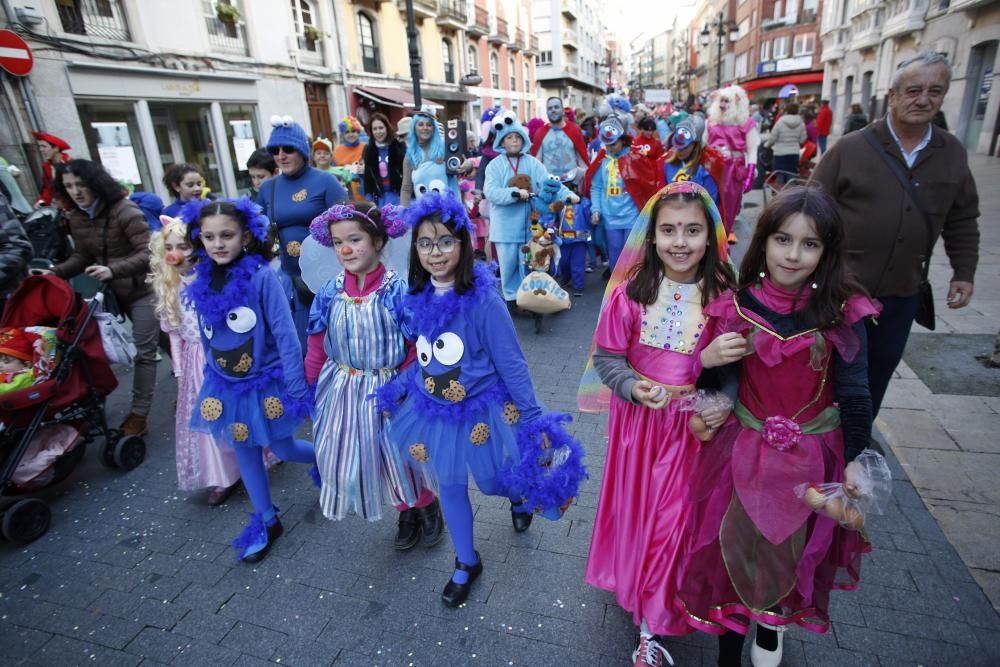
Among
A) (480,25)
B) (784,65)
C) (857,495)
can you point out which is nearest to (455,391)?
(857,495)

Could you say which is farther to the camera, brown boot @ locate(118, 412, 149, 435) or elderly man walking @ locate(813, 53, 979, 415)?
brown boot @ locate(118, 412, 149, 435)

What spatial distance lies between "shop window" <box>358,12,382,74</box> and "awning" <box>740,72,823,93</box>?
3513 cm

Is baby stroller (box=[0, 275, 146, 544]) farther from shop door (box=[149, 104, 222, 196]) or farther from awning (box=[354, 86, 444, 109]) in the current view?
awning (box=[354, 86, 444, 109])

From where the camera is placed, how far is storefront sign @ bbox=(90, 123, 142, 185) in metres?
10.5

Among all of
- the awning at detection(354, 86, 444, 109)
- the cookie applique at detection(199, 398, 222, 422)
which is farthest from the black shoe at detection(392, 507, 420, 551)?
the awning at detection(354, 86, 444, 109)

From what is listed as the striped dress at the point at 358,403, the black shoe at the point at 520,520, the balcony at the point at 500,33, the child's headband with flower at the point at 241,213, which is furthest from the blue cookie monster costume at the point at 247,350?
the balcony at the point at 500,33

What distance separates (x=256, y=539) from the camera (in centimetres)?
290

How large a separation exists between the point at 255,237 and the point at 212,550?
5.58 feet

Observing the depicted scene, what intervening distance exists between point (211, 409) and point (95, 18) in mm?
11214

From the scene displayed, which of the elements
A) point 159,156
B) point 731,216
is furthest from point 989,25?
point 159,156

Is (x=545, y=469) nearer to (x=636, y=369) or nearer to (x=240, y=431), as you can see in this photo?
(x=636, y=369)

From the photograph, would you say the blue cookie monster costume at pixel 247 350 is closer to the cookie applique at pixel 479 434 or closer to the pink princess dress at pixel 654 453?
the cookie applique at pixel 479 434

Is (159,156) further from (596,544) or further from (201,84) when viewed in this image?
(596,544)

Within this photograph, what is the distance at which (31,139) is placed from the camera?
893cm
